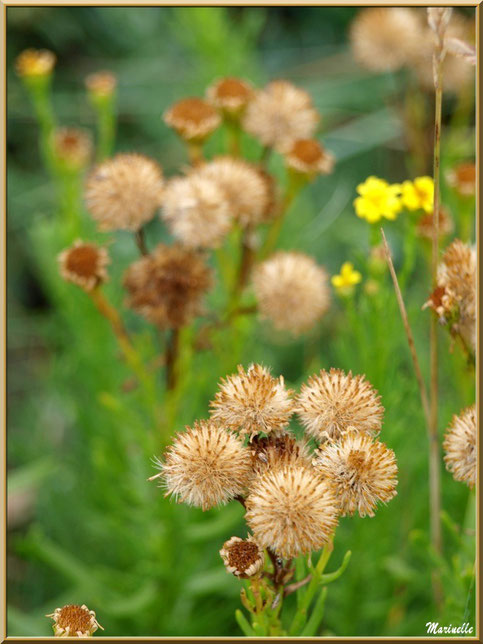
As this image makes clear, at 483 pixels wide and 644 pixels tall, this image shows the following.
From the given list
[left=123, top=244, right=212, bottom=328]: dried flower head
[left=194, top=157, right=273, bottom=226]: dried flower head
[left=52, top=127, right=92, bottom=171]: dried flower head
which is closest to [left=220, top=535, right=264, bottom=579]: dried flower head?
[left=123, top=244, right=212, bottom=328]: dried flower head

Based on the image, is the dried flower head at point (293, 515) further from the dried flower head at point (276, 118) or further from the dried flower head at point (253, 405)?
the dried flower head at point (276, 118)

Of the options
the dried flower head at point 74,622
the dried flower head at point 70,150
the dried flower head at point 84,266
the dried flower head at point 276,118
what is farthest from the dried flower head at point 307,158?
the dried flower head at point 74,622

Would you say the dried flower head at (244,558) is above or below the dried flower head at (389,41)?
below

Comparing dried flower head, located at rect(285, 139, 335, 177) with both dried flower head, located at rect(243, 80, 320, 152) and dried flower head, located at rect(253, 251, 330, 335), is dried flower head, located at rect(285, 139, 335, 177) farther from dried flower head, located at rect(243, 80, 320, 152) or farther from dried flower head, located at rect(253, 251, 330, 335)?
dried flower head, located at rect(253, 251, 330, 335)

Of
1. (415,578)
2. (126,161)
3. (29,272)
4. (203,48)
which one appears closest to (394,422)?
(415,578)

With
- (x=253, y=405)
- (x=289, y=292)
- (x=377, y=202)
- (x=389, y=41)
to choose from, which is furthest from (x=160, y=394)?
(x=389, y=41)

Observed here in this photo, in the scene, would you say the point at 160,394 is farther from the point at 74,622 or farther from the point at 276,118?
the point at 74,622
